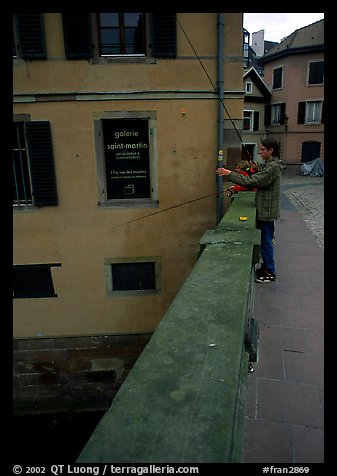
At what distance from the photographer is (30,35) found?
21.4ft

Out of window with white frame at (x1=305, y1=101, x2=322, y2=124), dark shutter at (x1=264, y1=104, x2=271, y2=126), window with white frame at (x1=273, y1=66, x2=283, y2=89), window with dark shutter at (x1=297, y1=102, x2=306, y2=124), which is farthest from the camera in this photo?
dark shutter at (x1=264, y1=104, x2=271, y2=126)

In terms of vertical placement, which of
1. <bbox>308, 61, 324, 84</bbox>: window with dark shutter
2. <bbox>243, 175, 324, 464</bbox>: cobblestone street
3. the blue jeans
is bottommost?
<bbox>243, 175, 324, 464</bbox>: cobblestone street

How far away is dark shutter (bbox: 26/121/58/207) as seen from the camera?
6887 mm

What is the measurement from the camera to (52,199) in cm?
725

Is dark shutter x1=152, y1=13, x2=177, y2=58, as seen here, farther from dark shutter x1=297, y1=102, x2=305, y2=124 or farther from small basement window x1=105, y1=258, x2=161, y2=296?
dark shutter x1=297, y1=102, x2=305, y2=124

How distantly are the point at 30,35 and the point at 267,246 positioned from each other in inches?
218

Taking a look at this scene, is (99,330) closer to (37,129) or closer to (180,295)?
(37,129)

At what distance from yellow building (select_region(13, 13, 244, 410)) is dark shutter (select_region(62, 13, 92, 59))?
0.02 meters

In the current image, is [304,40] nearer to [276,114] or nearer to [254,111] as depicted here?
[276,114]

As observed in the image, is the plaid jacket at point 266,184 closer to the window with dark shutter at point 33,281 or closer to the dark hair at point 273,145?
the dark hair at point 273,145

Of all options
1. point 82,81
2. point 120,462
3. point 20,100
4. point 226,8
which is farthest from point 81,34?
point 120,462

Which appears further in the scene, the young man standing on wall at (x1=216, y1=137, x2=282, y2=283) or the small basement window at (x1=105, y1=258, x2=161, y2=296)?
the small basement window at (x1=105, y1=258, x2=161, y2=296)

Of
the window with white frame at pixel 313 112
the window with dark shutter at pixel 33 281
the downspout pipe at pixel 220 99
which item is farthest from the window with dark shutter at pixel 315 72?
the window with dark shutter at pixel 33 281

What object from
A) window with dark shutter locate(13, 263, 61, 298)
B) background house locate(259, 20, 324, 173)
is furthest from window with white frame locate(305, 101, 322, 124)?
window with dark shutter locate(13, 263, 61, 298)
